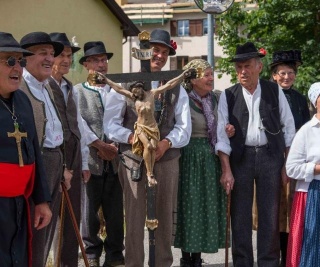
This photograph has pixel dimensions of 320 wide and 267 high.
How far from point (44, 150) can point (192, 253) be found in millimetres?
2013

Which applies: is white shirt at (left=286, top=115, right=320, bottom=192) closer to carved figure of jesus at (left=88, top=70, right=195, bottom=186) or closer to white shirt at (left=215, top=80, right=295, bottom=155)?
white shirt at (left=215, top=80, right=295, bottom=155)

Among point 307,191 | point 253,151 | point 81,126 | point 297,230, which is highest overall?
point 81,126

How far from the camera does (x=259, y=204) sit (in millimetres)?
6281

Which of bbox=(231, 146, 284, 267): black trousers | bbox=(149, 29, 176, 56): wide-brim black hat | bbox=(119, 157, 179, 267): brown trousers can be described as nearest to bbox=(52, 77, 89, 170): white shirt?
bbox=(119, 157, 179, 267): brown trousers

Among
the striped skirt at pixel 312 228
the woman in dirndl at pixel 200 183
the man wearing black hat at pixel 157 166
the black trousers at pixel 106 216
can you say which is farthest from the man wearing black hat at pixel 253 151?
the black trousers at pixel 106 216

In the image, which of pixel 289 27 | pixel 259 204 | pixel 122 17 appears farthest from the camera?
pixel 122 17

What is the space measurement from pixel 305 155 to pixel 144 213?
4.64 feet

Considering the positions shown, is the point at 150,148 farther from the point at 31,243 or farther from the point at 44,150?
the point at 31,243

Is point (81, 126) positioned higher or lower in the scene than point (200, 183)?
higher

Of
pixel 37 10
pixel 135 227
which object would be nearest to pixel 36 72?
pixel 135 227

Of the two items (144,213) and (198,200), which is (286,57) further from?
(144,213)

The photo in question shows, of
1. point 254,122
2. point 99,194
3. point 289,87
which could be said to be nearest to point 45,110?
point 99,194

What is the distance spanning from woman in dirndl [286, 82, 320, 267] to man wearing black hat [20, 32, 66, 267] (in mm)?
1938

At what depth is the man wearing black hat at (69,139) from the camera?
5719 mm
